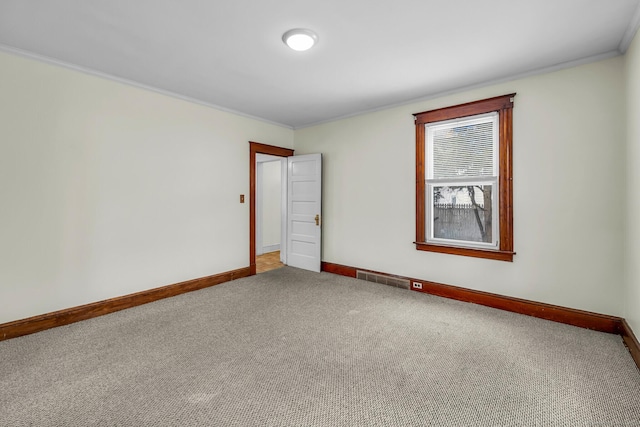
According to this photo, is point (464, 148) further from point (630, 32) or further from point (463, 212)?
point (630, 32)

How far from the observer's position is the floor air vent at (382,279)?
394 centimetres

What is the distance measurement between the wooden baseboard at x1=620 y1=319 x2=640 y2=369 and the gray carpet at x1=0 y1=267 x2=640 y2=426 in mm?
67

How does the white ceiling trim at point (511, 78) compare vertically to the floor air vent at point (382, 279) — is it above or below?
above

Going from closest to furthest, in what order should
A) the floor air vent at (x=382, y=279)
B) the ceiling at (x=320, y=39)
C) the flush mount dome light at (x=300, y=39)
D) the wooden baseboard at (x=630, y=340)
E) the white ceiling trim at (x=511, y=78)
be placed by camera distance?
the ceiling at (x=320, y=39) < the wooden baseboard at (x=630, y=340) < the flush mount dome light at (x=300, y=39) < the white ceiling trim at (x=511, y=78) < the floor air vent at (x=382, y=279)

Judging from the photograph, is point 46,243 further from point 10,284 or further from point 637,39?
point 637,39

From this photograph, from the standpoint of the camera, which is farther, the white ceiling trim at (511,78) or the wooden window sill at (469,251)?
the wooden window sill at (469,251)

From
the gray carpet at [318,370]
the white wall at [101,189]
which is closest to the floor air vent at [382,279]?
the gray carpet at [318,370]

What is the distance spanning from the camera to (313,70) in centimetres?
299

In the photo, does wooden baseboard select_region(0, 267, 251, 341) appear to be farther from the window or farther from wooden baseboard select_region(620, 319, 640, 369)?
wooden baseboard select_region(620, 319, 640, 369)

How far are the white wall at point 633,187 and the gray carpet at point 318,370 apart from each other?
38 centimetres

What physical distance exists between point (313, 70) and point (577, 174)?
279 centimetres

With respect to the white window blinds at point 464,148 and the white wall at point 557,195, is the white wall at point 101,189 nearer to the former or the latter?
the white wall at point 557,195

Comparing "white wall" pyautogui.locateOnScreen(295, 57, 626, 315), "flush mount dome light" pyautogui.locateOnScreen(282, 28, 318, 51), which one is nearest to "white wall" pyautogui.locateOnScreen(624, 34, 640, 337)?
"white wall" pyautogui.locateOnScreen(295, 57, 626, 315)

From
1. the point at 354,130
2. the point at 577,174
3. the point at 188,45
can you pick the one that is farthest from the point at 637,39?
the point at 188,45
